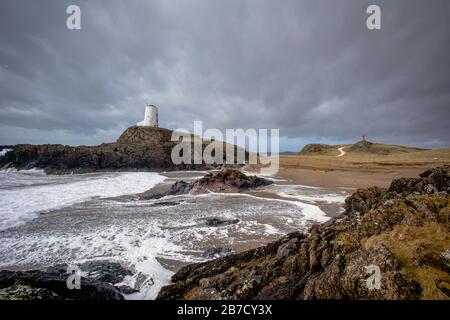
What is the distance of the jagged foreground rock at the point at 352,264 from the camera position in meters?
3.29

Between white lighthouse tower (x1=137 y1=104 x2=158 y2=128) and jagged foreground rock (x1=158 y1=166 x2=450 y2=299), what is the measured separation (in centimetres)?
7028

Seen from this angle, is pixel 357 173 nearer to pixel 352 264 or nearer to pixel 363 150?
pixel 352 264

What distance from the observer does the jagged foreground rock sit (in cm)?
329

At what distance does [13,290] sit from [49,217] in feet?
34.1

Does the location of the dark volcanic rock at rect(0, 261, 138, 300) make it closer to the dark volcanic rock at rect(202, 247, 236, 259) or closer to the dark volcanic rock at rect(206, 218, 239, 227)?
the dark volcanic rock at rect(202, 247, 236, 259)

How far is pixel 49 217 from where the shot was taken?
1266cm

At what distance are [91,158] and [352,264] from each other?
50903 mm

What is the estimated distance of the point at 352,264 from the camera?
378 cm

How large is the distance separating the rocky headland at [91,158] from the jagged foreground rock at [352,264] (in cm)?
4405

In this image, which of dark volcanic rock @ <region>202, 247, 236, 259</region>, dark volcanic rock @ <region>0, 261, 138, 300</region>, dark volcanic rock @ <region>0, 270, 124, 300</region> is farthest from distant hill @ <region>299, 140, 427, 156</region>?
dark volcanic rock @ <region>0, 270, 124, 300</region>

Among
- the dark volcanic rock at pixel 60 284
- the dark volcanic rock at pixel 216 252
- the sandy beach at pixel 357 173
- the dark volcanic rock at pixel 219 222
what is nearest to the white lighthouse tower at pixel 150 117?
the sandy beach at pixel 357 173

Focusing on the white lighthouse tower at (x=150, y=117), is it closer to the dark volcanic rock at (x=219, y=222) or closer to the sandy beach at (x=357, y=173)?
the sandy beach at (x=357, y=173)

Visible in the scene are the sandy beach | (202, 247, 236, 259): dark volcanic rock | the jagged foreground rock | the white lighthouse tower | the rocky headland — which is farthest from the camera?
the white lighthouse tower
